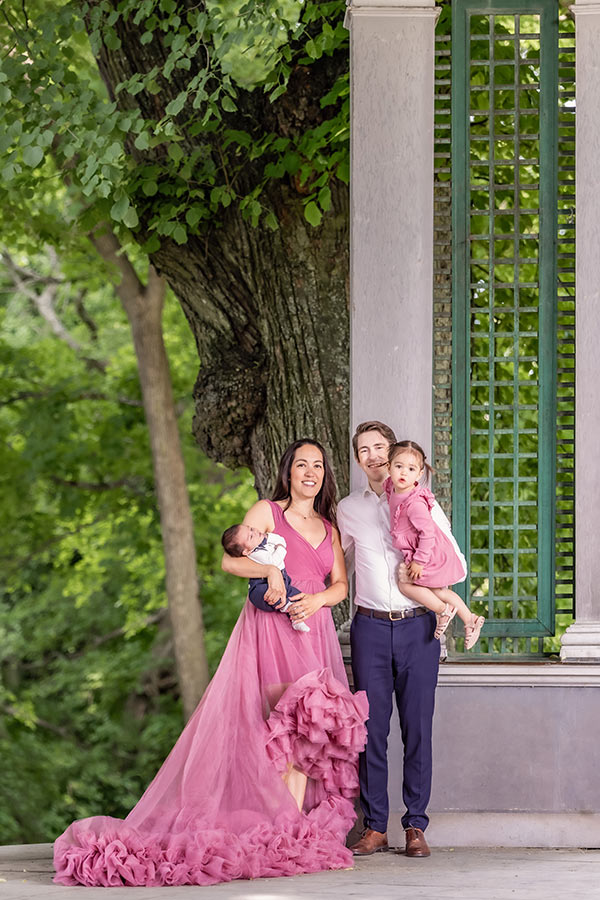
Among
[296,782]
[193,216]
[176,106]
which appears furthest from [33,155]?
[296,782]

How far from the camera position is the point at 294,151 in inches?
249

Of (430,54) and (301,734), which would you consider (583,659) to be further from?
(430,54)

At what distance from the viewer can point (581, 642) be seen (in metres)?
5.17

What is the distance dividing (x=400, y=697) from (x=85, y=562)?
10797 millimetres

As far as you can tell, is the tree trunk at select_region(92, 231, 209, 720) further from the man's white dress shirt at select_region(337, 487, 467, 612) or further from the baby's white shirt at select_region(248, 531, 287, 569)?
the baby's white shirt at select_region(248, 531, 287, 569)

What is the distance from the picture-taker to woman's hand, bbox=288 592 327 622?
4.75 m

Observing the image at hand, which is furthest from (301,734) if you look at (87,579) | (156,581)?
(87,579)

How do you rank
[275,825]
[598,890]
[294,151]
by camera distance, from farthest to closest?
[294,151] → [275,825] → [598,890]

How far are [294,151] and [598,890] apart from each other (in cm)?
408

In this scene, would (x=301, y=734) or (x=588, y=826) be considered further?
(x=588, y=826)

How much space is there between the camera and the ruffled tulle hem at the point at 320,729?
15.3 feet

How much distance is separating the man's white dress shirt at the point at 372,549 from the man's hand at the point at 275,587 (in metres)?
0.38

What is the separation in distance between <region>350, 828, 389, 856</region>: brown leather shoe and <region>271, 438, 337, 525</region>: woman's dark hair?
52.6 inches

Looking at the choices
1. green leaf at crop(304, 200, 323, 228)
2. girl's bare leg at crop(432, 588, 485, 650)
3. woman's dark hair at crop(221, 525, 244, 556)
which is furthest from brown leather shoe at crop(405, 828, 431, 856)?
green leaf at crop(304, 200, 323, 228)
